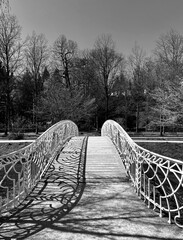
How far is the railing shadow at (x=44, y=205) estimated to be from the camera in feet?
7.98

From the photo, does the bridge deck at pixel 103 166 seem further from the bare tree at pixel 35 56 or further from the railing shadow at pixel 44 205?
the bare tree at pixel 35 56

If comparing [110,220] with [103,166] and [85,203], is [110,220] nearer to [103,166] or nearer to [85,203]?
[85,203]

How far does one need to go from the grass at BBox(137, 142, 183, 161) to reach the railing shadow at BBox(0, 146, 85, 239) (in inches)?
338

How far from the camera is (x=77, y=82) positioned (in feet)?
87.1

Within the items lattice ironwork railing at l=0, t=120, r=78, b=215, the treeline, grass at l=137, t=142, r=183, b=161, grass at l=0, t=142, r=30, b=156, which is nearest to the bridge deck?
lattice ironwork railing at l=0, t=120, r=78, b=215

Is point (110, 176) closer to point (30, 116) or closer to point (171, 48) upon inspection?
point (171, 48)

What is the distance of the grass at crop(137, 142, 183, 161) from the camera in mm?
11484

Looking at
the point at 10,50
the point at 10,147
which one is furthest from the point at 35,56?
the point at 10,147

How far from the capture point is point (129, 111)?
27375 mm

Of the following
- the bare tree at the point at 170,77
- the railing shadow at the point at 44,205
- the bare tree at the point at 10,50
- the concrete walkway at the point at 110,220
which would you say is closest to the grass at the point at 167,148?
the bare tree at the point at 170,77

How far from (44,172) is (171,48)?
69.6 ft

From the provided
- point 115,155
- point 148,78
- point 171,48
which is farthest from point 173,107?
point 171,48

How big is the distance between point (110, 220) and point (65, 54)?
2665 centimetres

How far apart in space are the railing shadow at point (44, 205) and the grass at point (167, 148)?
8.59 meters
